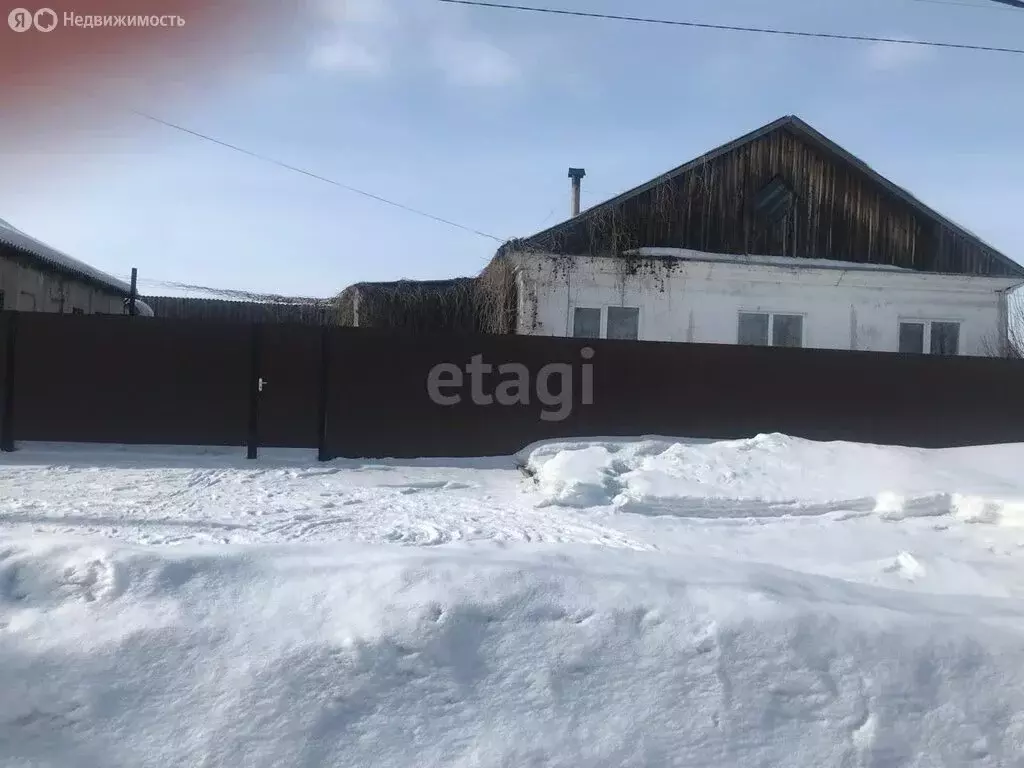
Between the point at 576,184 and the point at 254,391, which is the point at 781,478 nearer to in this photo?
the point at 254,391

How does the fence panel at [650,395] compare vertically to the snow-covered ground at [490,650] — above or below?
above

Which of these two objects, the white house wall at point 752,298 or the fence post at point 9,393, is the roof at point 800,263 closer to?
the white house wall at point 752,298

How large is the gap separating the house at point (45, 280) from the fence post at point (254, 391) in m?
8.82

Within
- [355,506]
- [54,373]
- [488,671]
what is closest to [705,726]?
[488,671]

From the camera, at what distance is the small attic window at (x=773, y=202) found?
14328 mm

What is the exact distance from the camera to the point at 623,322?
44.8 feet

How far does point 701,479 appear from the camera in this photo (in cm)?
754

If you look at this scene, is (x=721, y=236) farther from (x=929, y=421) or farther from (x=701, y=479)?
(x=701, y=479)

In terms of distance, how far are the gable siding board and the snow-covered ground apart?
29.8ft

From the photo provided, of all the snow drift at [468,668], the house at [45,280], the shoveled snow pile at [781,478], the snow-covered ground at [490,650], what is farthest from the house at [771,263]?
the house at [45,280]

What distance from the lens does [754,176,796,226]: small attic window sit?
14328 millimetres

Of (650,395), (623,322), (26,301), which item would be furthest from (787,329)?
(26,301)

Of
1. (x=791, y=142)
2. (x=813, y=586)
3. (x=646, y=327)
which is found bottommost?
(x=813, y=586)

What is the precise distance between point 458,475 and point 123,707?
17.3 feet
